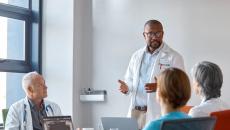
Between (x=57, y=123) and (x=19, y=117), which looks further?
(x=19, y=117)

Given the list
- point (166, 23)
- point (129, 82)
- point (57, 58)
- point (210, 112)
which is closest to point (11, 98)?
point (57, 58)

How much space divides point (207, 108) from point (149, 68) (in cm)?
156

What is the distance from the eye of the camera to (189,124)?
7.08 ft

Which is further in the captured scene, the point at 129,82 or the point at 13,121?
the point at 129,82

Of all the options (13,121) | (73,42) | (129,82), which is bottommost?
(13,121)

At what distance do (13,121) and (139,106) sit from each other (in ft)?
4.19

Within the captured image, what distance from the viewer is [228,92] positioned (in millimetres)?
4523

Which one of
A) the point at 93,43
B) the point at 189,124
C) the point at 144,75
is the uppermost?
the point at 93,43

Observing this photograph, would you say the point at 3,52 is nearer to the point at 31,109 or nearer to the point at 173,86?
the point at 31,109

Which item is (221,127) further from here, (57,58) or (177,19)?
(57,58)

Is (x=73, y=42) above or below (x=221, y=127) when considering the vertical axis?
above

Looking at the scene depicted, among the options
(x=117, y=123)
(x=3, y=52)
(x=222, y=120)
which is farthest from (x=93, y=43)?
(x=222, y=120)

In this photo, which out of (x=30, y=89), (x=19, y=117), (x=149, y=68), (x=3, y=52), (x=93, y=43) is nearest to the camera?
(x=19, y=117)

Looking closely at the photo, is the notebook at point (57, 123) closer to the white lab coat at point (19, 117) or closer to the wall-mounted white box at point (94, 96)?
the white lab coat at point (19, 117)
